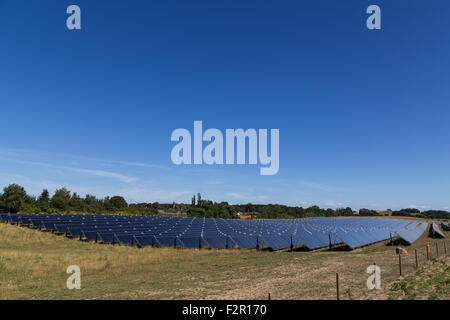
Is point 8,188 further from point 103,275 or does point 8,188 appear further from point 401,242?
point 401,242

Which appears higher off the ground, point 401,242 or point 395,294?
point 395,294

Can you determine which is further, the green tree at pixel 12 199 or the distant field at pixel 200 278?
the green tree at pixel 12 199

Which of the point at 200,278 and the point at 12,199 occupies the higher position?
the point at 12,199

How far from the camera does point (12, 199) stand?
81500 mm

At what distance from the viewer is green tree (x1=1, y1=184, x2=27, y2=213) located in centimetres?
8106

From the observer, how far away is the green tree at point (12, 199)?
81.1 meters

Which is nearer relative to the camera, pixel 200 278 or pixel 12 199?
pixel 200 278

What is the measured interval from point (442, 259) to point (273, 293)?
63.2ft
